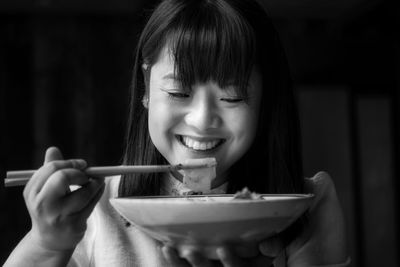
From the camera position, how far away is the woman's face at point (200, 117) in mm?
1001

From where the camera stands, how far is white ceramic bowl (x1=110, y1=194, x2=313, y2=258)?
0.71 meters

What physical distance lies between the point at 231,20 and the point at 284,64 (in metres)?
0.18

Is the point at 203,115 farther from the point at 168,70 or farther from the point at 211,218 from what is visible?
the point at 211,218

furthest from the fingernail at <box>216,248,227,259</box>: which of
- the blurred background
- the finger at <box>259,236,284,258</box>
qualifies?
the blurred background

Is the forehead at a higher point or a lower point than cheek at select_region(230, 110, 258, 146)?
higher

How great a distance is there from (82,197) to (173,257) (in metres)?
0.16

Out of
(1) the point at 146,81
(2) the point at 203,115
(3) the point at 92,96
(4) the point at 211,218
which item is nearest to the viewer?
(4) the point at 211,218

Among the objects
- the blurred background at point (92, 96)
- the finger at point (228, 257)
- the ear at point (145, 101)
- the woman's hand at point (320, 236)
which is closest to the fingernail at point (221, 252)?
the finger at point (228, 257)

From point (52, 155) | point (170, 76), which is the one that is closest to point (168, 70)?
point (170, 76)

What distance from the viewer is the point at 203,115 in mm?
982

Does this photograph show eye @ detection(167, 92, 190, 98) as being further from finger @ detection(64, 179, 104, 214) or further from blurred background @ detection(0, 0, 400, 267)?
blurred background @ detection(0, 0, 400, 267)

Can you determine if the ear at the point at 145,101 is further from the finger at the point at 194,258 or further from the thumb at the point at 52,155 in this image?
the finger at the point at 194,258

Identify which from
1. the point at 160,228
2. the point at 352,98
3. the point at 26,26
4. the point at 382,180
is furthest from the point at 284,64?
the point at 382,180

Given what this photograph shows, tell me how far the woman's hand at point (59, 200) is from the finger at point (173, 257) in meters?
0.13
